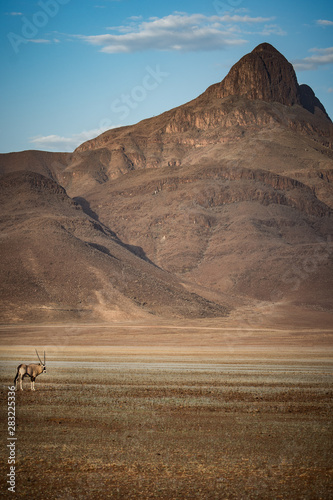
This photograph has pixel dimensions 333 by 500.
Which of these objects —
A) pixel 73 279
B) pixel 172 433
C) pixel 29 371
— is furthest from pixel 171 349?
pixel 73 279

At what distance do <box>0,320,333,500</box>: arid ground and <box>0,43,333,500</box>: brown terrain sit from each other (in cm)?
7

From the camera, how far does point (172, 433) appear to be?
1866 cm

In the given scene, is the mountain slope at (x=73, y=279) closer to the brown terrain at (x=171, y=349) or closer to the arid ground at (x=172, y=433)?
the brown terrain at (x=171, y=349)

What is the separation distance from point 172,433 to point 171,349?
47.5 m

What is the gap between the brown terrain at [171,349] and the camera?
576 inches

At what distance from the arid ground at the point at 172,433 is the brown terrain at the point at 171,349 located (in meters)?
0.07

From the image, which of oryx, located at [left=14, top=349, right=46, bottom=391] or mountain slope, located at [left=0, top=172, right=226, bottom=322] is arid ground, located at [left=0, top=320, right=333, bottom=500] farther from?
mountain slope, located at [left=0, top=172, right=226, bottom=322]

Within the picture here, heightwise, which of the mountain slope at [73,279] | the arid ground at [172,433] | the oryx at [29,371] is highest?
the mountain slope at [73,279]

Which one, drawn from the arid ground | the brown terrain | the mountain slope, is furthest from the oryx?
the mountain slope

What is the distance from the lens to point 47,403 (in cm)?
2347

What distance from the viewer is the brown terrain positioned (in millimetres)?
14633

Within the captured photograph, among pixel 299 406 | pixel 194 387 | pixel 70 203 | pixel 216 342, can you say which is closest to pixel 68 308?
pixel 216 342

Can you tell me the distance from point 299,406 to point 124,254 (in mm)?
120523

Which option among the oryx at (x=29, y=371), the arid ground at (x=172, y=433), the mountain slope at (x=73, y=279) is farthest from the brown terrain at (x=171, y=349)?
the oryx at (x=29, y=371)
